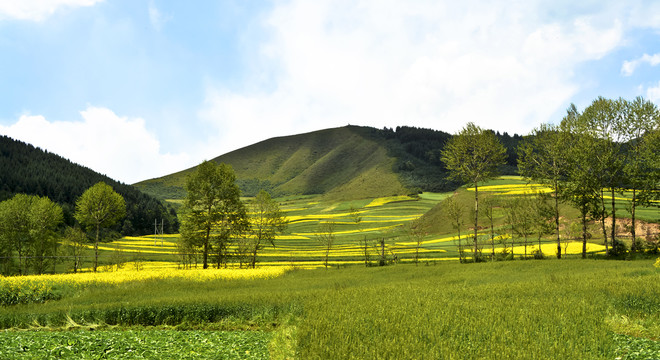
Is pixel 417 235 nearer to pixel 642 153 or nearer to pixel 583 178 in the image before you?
pixel 583 178

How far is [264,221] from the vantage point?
159 feet

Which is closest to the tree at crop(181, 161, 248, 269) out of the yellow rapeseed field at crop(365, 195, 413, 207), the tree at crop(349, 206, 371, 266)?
the tree at crop(349, 206, 371, 266)

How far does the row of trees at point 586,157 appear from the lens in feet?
126

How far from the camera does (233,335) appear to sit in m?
11.7

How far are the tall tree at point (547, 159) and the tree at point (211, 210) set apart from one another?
120 feet

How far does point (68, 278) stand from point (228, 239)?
63.0 ft

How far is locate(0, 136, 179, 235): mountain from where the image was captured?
126 metres

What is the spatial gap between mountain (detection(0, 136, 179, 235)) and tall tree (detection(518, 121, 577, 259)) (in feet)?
422

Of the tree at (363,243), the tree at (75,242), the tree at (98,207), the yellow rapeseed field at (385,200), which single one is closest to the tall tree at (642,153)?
the tree at (363,243)

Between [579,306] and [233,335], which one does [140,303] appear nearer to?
[233,335]

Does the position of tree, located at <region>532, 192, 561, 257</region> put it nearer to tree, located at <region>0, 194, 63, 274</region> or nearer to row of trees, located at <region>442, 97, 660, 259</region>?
row of trees, located at <region>442, 97, 660, 259</region>

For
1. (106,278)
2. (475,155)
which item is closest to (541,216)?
(475,155)

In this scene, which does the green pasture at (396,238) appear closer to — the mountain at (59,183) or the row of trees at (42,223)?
the row of trees at (42,223)

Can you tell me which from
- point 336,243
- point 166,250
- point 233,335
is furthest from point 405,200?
point 233,335
